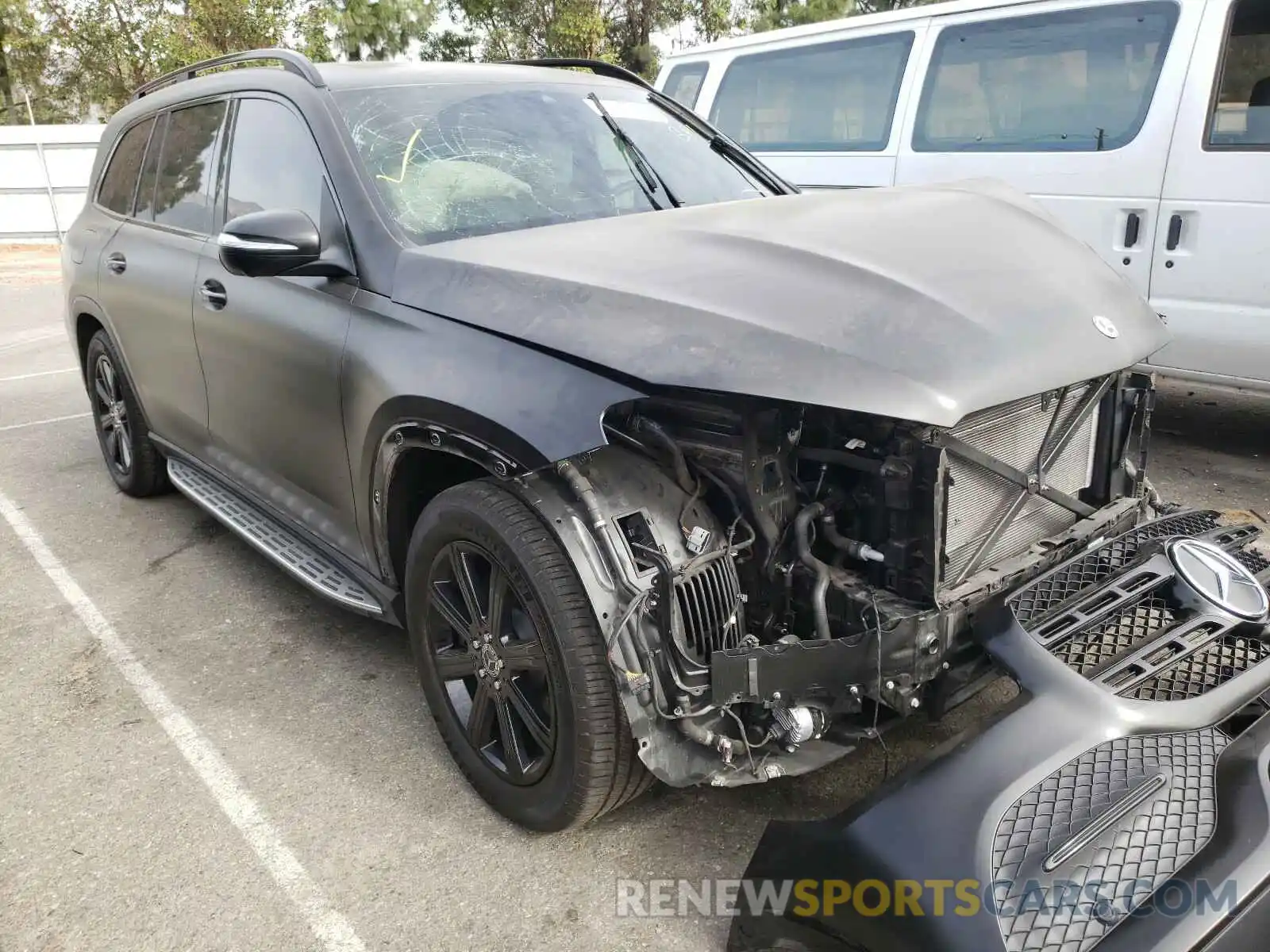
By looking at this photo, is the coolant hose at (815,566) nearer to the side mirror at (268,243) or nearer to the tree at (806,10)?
the side mirror at (268,243)

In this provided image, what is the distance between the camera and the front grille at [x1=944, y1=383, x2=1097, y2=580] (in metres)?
2.11

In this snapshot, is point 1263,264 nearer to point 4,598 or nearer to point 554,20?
point 4,598

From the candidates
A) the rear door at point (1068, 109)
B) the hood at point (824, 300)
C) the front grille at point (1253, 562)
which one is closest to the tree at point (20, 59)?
the rear door at point (1068, 109)

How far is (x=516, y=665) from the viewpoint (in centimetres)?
233

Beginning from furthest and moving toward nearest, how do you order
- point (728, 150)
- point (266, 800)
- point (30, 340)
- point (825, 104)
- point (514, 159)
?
point (30, 340) → point (825, 104) → point (728, 150) → point (514, 159) → point (266, 800)

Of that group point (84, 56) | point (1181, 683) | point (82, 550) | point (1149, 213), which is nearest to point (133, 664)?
point (82, 550)

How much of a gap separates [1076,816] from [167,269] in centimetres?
363

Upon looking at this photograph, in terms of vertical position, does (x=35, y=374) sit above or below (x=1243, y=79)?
below

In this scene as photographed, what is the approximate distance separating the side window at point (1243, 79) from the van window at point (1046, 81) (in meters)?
0.28

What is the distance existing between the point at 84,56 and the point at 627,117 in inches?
1202

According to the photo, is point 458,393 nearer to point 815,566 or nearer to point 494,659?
point 494,659

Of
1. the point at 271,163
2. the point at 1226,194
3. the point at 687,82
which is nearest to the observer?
the point at 271,163

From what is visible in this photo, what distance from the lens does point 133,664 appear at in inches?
134

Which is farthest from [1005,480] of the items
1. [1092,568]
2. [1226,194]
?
[1226,194]
